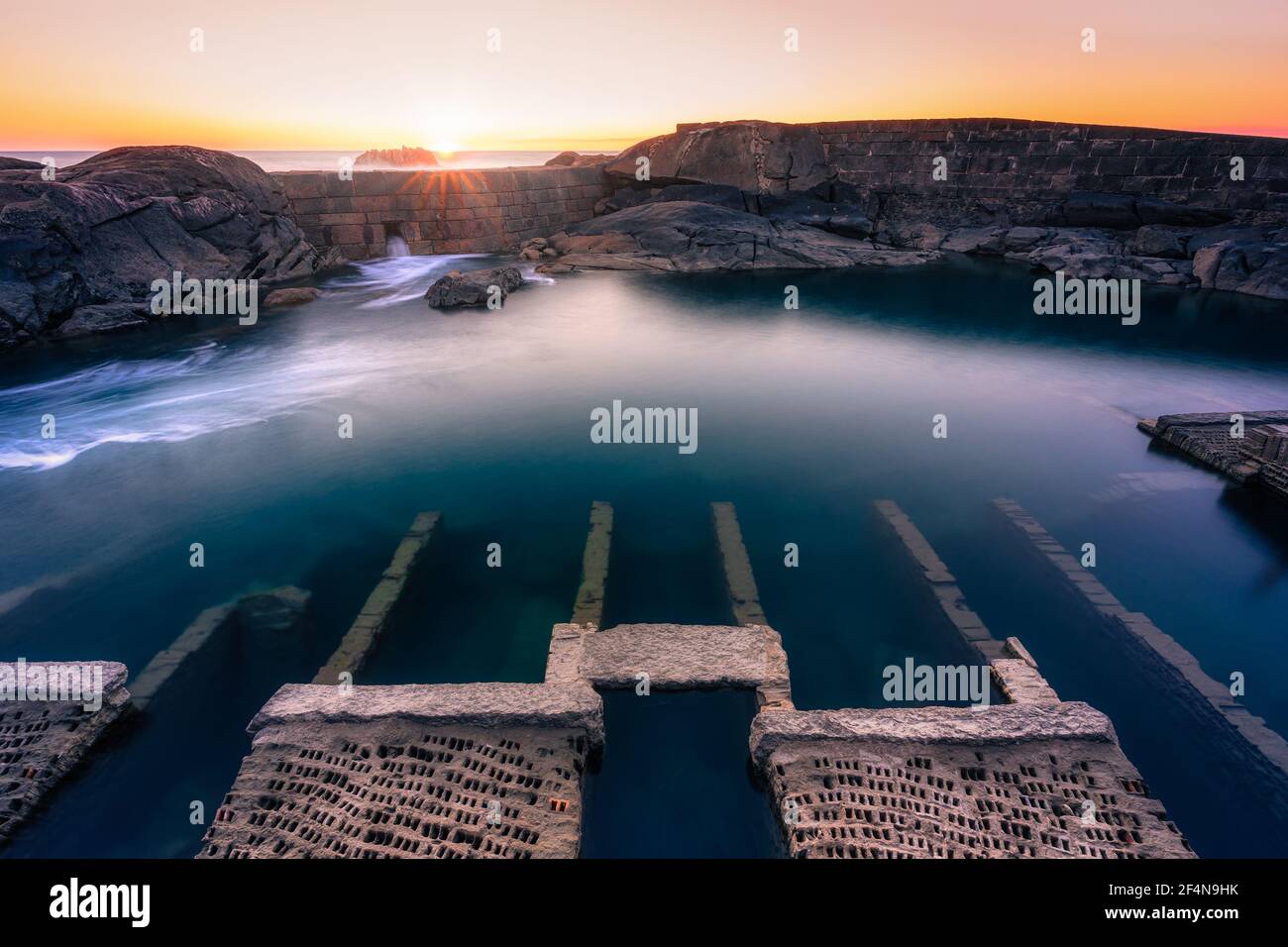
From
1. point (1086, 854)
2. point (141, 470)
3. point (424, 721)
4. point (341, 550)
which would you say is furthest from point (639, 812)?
point (141, 470)

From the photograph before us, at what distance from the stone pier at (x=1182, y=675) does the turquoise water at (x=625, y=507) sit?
19cm

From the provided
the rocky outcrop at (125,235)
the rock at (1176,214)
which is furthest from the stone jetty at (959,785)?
the rock at (1176,214)

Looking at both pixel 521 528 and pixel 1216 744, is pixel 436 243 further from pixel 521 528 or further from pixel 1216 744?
pixel 1216 744

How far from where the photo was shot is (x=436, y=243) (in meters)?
27.3

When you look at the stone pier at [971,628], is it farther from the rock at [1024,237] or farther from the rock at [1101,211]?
the rock at [1101,211]

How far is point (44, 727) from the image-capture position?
17.0 feet

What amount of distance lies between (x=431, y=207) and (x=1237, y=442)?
26.6 metres

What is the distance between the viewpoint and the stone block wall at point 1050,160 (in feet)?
75.6

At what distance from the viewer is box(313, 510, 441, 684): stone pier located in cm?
623

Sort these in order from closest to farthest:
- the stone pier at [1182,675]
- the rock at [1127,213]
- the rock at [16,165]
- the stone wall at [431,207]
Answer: the stone pier at [1182,675]
the rock at [16,165]
the rock at [1127,213]
the stone wall at [431,207]

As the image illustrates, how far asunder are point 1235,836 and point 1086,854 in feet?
7.00

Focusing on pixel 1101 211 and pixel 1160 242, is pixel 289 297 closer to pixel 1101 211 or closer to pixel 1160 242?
pixel 1101 211

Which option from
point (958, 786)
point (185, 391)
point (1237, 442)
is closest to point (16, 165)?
point (185, 391)

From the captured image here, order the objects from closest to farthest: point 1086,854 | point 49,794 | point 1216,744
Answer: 1. point 1086,854
2. point 49,794
3. point 1216,744
